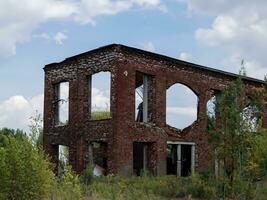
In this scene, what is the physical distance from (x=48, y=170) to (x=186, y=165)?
768 inches

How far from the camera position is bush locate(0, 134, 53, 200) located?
1134cm

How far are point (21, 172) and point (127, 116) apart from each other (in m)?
15.1

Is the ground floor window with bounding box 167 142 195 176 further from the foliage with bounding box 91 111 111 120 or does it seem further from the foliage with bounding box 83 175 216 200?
the foliage with bounding box 83 175 216 200

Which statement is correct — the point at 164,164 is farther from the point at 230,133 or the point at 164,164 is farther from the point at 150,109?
the point at 230,133

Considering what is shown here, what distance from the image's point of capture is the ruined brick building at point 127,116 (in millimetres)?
26125

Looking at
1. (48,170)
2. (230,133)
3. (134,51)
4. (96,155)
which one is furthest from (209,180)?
(96,155)

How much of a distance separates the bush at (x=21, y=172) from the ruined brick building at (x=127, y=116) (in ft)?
46.9

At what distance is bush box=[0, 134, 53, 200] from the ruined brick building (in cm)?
1430

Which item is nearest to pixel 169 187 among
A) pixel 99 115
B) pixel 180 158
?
pixel 180 158

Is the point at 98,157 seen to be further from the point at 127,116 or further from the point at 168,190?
the point at 168,190

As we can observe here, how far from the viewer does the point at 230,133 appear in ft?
56.8

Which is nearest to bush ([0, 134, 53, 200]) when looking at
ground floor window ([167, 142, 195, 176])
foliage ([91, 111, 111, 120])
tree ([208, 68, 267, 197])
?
tree ([208, 68, 267, 197])

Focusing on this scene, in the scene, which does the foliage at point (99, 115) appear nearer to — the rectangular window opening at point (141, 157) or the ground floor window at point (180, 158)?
the rectangular window opening at point (141, 157)

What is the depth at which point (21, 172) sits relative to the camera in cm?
1136
